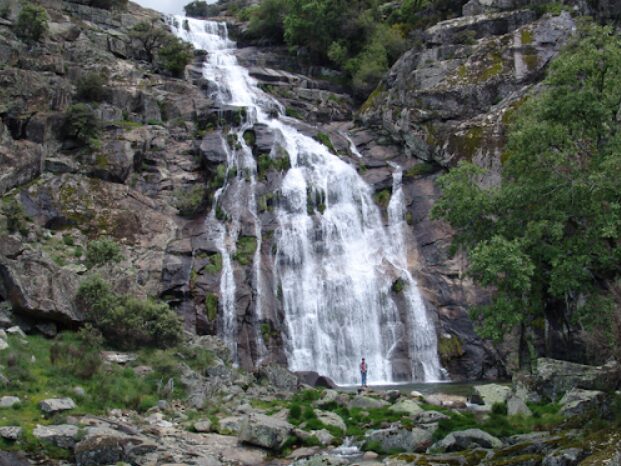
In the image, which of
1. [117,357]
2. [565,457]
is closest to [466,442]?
[565,457]

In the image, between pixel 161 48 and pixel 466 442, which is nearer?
pixel 466 442

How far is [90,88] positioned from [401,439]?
3374 centimetres

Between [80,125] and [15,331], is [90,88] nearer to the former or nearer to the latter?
[80,125]

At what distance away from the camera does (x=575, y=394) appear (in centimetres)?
1825

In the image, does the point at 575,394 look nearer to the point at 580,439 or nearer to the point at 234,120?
the point at 580,439

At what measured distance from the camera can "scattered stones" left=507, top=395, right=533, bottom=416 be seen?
1775cm

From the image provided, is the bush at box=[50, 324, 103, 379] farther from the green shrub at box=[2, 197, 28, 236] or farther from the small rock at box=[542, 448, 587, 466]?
the small rock at box=[542, 448, 587, 466]

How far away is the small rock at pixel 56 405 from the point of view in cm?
1712

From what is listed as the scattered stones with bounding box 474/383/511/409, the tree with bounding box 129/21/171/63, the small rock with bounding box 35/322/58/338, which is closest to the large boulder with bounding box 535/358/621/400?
the scattered stones with bounding box 474/383/511/409

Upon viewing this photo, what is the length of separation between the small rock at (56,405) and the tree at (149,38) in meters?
Result: 38.5

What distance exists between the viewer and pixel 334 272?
36438 millimetres

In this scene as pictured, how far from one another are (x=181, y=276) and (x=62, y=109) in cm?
1350

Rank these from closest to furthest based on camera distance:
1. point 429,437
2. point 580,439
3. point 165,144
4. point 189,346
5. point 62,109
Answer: point 580,439 < point 429,437 < point 189,346 < point 62,109 < point 165,144

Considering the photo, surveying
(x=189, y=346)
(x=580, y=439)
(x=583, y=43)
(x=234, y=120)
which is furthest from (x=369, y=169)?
(x=580, y=439)
